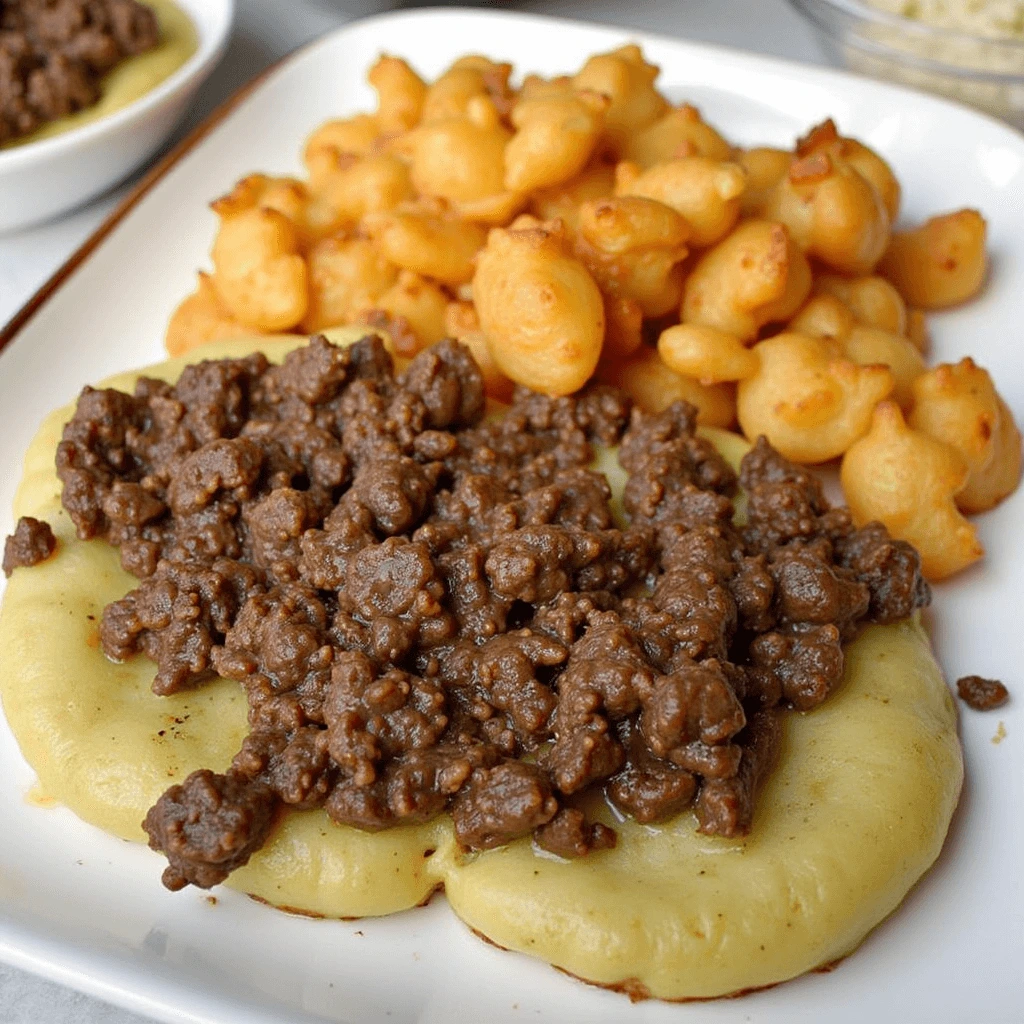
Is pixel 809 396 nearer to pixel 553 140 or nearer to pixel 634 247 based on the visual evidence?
pixel 634 247

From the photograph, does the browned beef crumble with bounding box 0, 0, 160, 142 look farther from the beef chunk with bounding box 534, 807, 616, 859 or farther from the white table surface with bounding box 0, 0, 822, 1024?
the beef chunk with bounding box 534, 807, 616, 859

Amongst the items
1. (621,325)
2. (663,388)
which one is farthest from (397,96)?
(663,388)

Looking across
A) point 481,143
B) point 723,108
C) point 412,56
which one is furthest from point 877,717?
point 412,56

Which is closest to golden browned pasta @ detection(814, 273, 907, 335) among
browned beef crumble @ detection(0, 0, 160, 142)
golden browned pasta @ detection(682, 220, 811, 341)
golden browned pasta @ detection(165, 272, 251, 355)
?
golden browned pasta @ detection(682, 220, 811, 341)

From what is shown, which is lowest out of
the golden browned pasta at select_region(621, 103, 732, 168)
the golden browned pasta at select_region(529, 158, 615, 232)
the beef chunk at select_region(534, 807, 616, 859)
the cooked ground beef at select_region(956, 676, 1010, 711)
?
the cooked ground beef at select_region(956, 676, 1010, 711)

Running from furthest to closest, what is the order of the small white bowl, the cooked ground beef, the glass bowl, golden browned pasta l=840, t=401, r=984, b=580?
1. the glass bowl
2. the small white bowl
3. golden browned pasta l=840, t=401, r=984, b=580
4. the cooked ground beef

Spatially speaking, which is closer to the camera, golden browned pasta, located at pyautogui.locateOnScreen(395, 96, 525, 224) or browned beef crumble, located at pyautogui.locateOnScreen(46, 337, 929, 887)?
browned beef crumble, located at pyautogui.locateOnScreen(46, 337, 929, 887)
